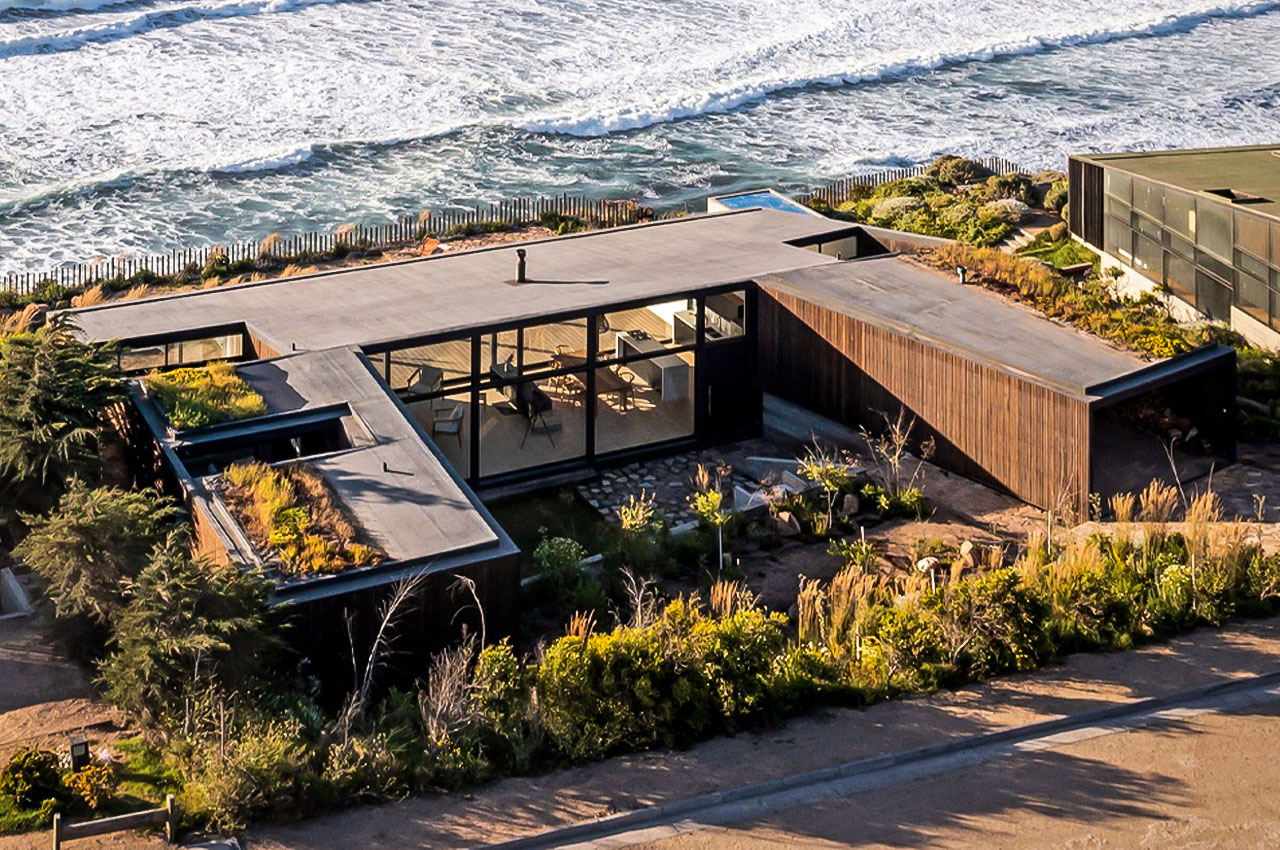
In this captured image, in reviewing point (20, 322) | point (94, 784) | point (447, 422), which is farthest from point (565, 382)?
point (94, 784)

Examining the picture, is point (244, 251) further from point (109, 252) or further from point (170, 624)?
point (170, 624)

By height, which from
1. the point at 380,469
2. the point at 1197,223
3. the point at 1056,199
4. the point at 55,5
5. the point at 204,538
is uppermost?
the point at 55,5

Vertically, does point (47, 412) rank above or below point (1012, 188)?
below

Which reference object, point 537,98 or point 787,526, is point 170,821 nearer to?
point 787,526

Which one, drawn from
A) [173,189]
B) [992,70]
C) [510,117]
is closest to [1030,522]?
[173,189]

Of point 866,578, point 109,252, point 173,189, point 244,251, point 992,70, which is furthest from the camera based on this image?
point 992,70

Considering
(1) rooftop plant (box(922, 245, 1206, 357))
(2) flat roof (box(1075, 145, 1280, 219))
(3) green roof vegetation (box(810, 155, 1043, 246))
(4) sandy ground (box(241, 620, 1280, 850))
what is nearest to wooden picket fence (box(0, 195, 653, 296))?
(3) green roof vegetation (box(810, 155, 1043, 246))
